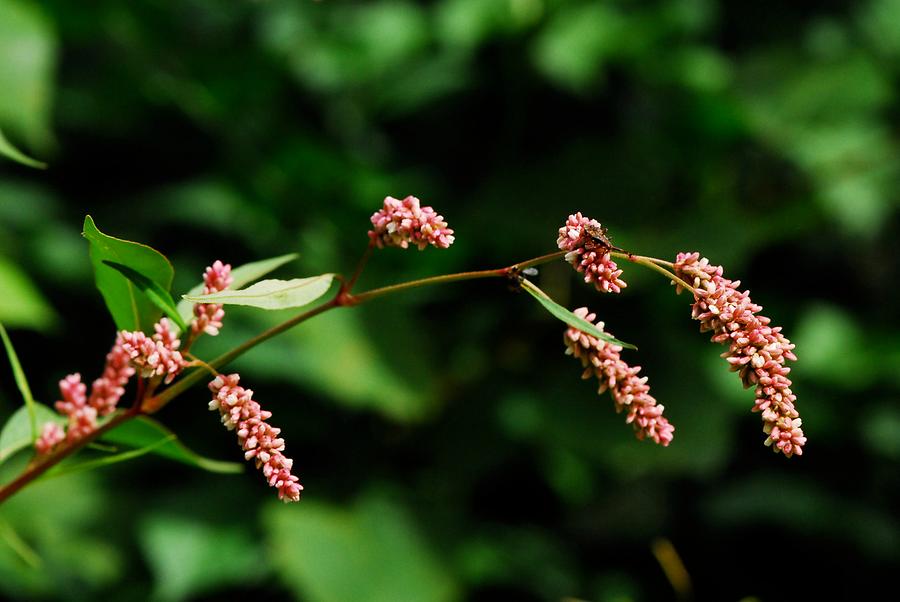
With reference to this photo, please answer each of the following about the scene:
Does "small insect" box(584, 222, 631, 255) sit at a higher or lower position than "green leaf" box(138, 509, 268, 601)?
lower

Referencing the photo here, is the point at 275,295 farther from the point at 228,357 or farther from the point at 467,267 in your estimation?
the point at 467,267

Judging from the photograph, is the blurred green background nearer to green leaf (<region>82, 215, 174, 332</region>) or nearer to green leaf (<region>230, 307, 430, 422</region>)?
green leaf (<region>230, 307, 430, 422</region>)

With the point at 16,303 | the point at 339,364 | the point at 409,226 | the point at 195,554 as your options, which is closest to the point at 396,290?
the point at 409,226

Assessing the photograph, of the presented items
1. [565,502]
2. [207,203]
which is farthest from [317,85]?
[565,502]

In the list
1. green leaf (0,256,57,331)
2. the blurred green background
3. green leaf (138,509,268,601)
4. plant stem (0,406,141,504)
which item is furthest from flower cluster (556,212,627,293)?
green leaf (138,509,268,601)

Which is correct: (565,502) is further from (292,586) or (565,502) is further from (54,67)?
(54,67)

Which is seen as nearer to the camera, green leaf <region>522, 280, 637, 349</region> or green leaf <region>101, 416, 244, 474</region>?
green leaf <region>522, 280, 637, 349</region>

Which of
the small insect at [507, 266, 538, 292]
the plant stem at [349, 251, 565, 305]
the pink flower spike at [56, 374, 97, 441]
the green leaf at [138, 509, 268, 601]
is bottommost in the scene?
the pink flower spike at [56, 374, 97, 441]

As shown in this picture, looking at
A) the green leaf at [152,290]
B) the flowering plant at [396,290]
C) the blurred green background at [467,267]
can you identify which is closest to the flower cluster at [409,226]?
the flowering plant at [396,290]

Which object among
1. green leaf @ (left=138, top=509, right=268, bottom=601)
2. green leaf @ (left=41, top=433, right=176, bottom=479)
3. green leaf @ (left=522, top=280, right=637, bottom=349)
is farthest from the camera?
green leaf @ (left=138, top=509, right=268, bottom=601)
